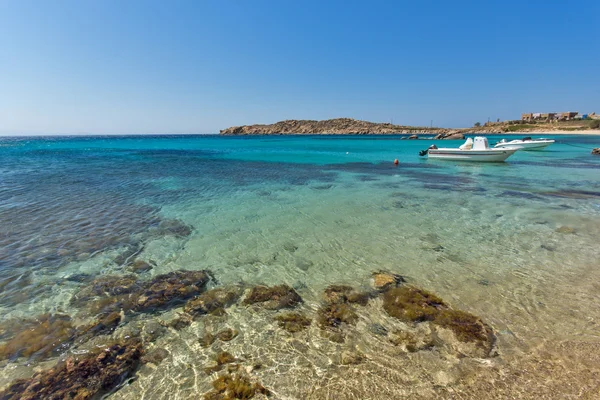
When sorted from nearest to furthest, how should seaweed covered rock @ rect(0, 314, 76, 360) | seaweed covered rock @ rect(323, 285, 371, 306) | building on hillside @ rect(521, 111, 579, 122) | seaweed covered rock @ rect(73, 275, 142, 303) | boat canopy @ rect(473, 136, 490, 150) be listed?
seaweed covered rock @ rect(0, 314, 76, 360) → seaweed covered rock @ rect(323, 285, 371, 306) → seaweed covered rock @ rect(73, 275, 142, 303) → boat canopy @ rect(473, 136, 490, 150) → building on hillside @ rect(521, 111, 579, 122)

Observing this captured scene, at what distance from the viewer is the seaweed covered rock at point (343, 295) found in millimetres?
5358

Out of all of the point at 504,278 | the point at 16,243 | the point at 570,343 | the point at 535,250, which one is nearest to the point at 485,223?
the point at 535,250

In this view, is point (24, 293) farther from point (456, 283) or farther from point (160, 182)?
point (160, 182)

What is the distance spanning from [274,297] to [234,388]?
2.05 m

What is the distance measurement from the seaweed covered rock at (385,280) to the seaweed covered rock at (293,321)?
5.78 feet

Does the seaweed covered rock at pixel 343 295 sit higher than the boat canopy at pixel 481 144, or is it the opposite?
the boat canopy at pixel 481 144

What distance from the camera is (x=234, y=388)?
11.5 feet

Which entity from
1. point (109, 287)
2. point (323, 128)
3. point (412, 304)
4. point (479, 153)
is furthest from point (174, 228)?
point (323, 128)

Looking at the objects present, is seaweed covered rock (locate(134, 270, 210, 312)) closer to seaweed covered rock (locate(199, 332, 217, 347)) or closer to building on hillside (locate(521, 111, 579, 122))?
seaweed covered rock (locate(199, 332, 217, 347))

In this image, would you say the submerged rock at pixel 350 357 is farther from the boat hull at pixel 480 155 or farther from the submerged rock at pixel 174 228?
the boat hull at pixel 480 155

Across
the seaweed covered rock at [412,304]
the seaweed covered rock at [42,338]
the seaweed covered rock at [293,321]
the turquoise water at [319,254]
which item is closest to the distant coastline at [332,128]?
the turquoise water at [319,254]

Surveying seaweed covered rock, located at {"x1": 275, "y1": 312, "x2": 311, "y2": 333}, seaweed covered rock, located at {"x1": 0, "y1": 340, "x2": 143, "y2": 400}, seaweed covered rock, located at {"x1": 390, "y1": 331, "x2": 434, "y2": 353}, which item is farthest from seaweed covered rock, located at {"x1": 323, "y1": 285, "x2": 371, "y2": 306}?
seaweed covered rock, located at {"x1": 0, "y1": 340, "x2": 143, "y2": 400}

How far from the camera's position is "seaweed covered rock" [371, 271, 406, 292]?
5.80 m

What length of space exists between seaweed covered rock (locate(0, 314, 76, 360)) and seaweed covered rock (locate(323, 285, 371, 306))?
422 centimetres
